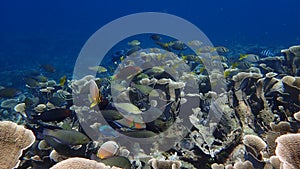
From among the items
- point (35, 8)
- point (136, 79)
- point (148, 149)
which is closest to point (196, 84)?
point (136, 79)

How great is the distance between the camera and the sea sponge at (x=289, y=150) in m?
1.47

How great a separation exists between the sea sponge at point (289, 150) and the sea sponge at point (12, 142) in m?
1.63

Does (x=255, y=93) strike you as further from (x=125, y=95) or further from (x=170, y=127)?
(x=125, y=95)

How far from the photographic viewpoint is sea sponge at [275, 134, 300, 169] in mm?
1471

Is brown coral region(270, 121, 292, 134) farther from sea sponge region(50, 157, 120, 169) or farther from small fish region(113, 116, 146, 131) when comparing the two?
sea sponge region(50, 157, 120, 169)

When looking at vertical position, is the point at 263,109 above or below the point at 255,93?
below

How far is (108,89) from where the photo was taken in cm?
557

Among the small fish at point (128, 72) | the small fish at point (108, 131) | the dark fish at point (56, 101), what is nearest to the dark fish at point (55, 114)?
the small fish at point (108, 131)

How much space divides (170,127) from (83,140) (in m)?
1.42

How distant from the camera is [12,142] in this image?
6.20ft

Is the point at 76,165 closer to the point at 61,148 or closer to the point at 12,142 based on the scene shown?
the point at 12,142

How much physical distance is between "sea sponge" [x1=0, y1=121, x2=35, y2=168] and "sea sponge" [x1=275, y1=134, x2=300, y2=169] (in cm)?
163

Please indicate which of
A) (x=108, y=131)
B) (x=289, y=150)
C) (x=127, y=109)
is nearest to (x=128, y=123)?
(x=127, y=109)

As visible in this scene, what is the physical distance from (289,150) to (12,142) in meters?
1.79
